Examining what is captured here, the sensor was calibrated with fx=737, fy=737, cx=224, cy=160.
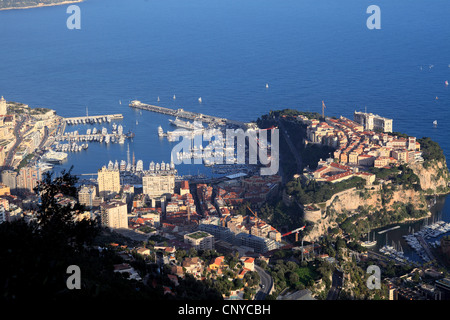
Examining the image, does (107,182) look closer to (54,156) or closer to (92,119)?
(54,156)

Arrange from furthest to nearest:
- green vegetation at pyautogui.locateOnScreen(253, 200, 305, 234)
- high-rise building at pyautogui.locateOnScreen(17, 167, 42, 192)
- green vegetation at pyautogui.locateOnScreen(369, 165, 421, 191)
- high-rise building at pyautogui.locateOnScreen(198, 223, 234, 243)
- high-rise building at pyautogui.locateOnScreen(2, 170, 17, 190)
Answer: high-rise building at pyautogui.locateOnScreen(2, 170, 17, 190) < high-rise building at pyautogui.locateOnScreen(17, 167, 42, 192) < green vegetation at pyautogui.locateOnScreen(369, 165, 421, 191) < green vegetation at pyautogui.locateOnScreen(253, 200, 305, 234) < high-rise building at pyautogui.locateOnScreen(198, 223, 234, 243)

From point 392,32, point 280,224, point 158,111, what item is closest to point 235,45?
point 392,32

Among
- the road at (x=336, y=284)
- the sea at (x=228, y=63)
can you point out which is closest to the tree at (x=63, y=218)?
the road at (x=336, y=284)

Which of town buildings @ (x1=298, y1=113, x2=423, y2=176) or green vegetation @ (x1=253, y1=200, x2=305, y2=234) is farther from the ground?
town buildings @ (x1=298, y1=113, x2=423, y2=176)

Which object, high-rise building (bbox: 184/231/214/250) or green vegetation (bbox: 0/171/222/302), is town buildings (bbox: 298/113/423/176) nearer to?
high-rise building (bbox: 184/231/214/250)

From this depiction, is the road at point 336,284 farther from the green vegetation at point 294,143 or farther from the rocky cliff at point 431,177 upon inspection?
the green vegetation at point 294,143

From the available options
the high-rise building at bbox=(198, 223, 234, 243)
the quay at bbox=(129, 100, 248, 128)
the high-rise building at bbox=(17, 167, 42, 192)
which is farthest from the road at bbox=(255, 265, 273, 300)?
the quay at bbox=(129, 100, 248, 128)
